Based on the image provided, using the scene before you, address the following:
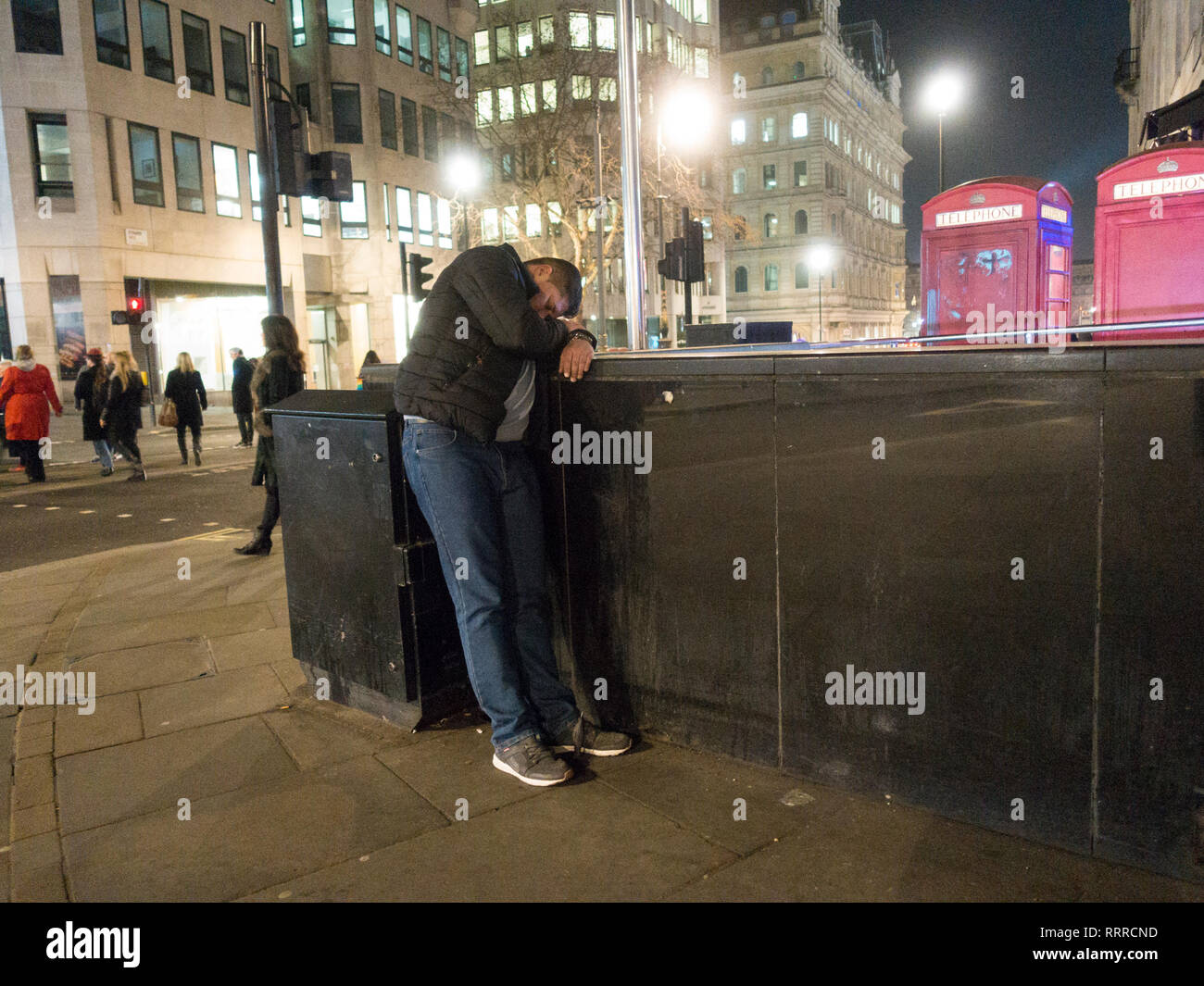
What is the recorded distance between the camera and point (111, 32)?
26.9 metres

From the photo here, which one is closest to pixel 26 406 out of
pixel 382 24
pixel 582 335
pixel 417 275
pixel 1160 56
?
pixel 417 275

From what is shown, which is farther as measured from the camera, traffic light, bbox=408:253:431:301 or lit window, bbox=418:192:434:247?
lit window, bbox=418:192:434:247

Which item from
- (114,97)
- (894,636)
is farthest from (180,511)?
(114,97)

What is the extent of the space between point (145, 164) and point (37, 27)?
160 inches

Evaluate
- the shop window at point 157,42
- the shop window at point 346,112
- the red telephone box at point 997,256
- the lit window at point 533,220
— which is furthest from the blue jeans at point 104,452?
the lit window at point 533,220

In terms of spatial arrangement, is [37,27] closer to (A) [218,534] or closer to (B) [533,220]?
(A) [218,534]

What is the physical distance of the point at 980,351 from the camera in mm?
2871

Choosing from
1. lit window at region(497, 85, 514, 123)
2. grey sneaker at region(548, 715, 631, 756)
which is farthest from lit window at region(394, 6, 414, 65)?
grey sneaker at region(548, 715, 631, 756)

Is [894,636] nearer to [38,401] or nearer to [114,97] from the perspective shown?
[38,401]

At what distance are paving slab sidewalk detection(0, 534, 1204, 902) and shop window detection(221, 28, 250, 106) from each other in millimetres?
31172

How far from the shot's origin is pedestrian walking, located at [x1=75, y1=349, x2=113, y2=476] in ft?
49.9

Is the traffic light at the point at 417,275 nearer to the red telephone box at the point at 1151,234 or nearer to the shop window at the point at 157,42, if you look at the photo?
the red telephone box at the point at 1151,234

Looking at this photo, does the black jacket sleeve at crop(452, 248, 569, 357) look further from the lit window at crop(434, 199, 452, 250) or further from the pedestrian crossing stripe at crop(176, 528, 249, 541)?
the lit window at crop(434, 199, 452, 250)

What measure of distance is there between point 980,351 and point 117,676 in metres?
4.49
